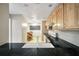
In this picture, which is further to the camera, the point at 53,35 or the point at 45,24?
the point at 53,35

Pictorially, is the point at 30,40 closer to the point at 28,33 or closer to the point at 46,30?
the point at 28,33

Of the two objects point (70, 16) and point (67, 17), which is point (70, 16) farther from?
point (67, 17)

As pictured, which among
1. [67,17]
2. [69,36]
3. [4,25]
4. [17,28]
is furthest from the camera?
[69,36]

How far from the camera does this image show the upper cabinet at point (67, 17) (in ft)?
5.04

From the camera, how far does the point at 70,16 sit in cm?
171

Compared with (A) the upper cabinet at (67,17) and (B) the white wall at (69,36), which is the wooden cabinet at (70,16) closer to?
(A) the upper cabinet at (67,17)

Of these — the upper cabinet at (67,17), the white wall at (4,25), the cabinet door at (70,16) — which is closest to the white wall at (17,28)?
the white wall at (4,25)

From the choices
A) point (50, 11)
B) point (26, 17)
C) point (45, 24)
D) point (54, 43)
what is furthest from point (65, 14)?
point (26, 17)

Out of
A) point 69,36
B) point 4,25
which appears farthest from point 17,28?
point 69,36

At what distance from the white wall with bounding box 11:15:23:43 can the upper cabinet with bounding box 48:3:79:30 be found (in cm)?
53

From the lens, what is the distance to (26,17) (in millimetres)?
1862

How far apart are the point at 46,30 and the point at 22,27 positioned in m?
0.44

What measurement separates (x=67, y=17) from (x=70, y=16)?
0.37 ft

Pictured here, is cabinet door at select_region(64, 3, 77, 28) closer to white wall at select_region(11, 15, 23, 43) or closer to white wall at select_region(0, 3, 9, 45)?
white wall at select_region(11, 15, 23, 43)
